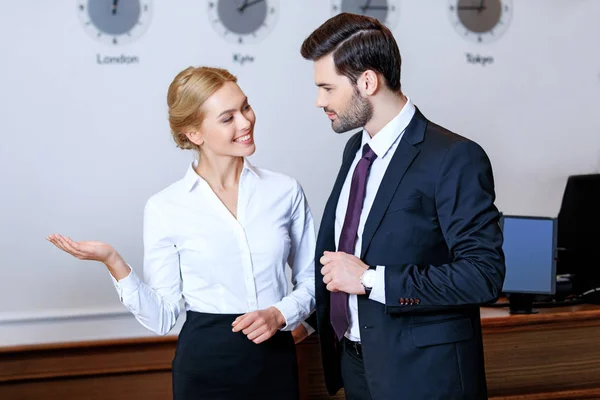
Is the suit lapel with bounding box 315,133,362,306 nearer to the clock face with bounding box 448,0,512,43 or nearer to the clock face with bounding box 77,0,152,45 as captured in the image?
the clock face with bounding box 77,0,152,45

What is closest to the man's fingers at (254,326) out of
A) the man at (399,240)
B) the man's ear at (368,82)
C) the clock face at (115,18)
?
the man at (399,240)

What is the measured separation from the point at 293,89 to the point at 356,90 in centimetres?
156

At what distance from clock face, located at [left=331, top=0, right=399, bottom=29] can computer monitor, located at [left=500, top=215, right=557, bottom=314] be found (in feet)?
3.70

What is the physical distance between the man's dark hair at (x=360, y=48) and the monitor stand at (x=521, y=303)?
153cm

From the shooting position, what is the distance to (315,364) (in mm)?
2988

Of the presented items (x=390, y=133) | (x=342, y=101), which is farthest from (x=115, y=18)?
(x=390, y=133)

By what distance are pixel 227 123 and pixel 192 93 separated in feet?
0.43

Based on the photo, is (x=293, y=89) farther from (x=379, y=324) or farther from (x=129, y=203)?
(x=379, y=324)

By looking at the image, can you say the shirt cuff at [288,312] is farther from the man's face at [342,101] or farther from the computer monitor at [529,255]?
the computer monitor at [529,255]

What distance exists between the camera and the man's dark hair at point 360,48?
6.66ft

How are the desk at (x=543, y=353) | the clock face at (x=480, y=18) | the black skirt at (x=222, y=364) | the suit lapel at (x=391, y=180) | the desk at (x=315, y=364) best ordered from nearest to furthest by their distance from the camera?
the suit lapel at (x=391, y=180), the black skirt at (x=222, y=364), the desk at (x=315, y=364), the desk at (x=543, y=353), the clock face at (x=480, y=18)

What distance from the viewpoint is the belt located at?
207cm

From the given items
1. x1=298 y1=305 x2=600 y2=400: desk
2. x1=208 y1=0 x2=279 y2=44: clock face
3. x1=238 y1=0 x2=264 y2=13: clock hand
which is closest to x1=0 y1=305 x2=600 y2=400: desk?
x1=298 y1=305 x2=600 y2=400: desk

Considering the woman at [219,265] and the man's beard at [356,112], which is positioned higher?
the man's beard at [356,112]
